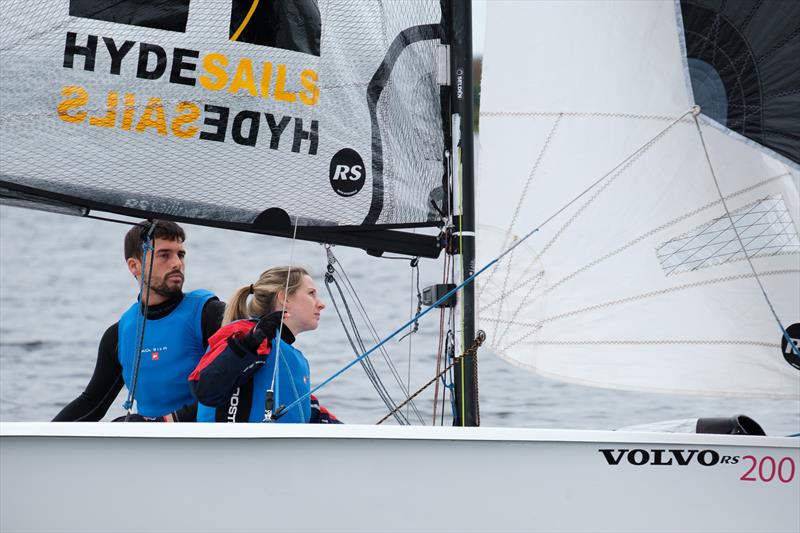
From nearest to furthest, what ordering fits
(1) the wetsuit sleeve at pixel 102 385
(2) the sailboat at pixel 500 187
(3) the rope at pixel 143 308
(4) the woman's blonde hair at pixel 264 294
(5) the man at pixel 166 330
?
(2) the sailboat at pixel 500 187 → (4) the woman's blonde hair at pixel 264 294 → (3) the rope at pixel 143 308 → (5) the man at pixel 166 330 → (1) the wetsuit sleeve at pixel 102 385

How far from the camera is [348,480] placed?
2.66 metres

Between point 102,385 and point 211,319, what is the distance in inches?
17.7

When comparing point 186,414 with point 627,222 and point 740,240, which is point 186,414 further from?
point 740,240

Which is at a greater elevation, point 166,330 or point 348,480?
point 166,330

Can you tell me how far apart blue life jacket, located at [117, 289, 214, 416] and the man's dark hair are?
168 mm

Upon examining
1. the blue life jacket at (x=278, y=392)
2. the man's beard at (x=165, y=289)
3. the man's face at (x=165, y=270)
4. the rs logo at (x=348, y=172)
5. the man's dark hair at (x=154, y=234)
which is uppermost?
the rs logo at (x=348, y=172)

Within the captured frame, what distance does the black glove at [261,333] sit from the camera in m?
2.95

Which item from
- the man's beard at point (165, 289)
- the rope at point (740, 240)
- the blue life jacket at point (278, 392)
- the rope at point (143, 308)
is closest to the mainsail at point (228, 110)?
the rope at point (143, 308)

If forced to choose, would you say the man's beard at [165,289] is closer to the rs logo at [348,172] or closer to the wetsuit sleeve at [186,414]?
the wetsuit sleeve at [186,414]

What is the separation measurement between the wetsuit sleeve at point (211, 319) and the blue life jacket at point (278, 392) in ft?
1.19

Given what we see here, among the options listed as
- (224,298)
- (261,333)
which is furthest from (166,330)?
(224,298)

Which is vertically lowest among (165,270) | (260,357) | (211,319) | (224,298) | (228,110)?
(260,357)

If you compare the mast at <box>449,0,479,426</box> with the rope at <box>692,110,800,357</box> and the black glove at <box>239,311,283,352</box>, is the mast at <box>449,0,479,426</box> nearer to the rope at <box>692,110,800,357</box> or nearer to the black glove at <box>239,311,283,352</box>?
the black glove at <box>239,311,283,352</box>

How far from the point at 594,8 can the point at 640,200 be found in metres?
0.62
